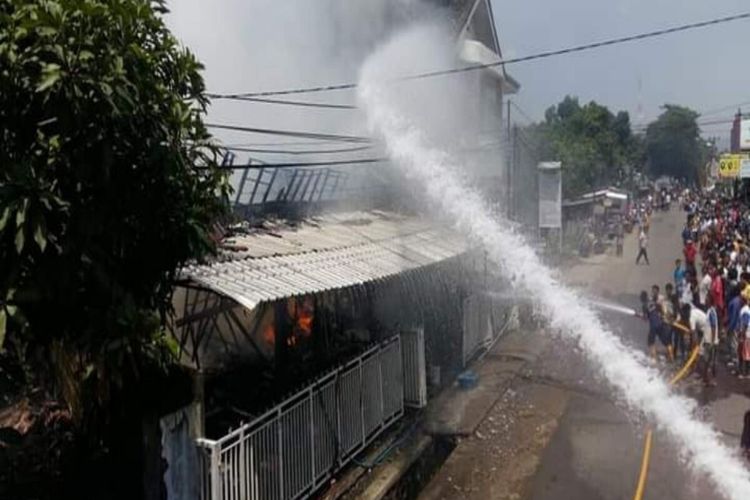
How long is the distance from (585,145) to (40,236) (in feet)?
158

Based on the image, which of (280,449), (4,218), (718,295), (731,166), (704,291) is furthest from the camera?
(731,166)

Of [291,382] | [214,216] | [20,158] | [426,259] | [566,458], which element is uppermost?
[20,158]

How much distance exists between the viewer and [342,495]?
7695 mm

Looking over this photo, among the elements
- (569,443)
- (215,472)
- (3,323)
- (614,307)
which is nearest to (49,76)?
(3,323)

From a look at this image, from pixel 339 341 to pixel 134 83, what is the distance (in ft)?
22.9

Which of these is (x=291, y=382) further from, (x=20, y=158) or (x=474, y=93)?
(x=474, y=93)

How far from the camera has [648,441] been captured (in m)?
9.69

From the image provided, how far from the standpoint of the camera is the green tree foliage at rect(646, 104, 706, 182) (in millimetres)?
99125

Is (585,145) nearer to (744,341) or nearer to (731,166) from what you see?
(731,166)

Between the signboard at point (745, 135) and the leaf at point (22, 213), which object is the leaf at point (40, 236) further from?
the signboard at point (745, 135)

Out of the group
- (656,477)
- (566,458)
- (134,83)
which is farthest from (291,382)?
(134,83)

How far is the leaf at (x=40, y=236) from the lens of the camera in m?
3.64

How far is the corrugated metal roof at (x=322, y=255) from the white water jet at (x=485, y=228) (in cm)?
128

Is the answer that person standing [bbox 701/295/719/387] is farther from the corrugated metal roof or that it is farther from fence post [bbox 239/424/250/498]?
fence post [bbox 239/424/250/498]
